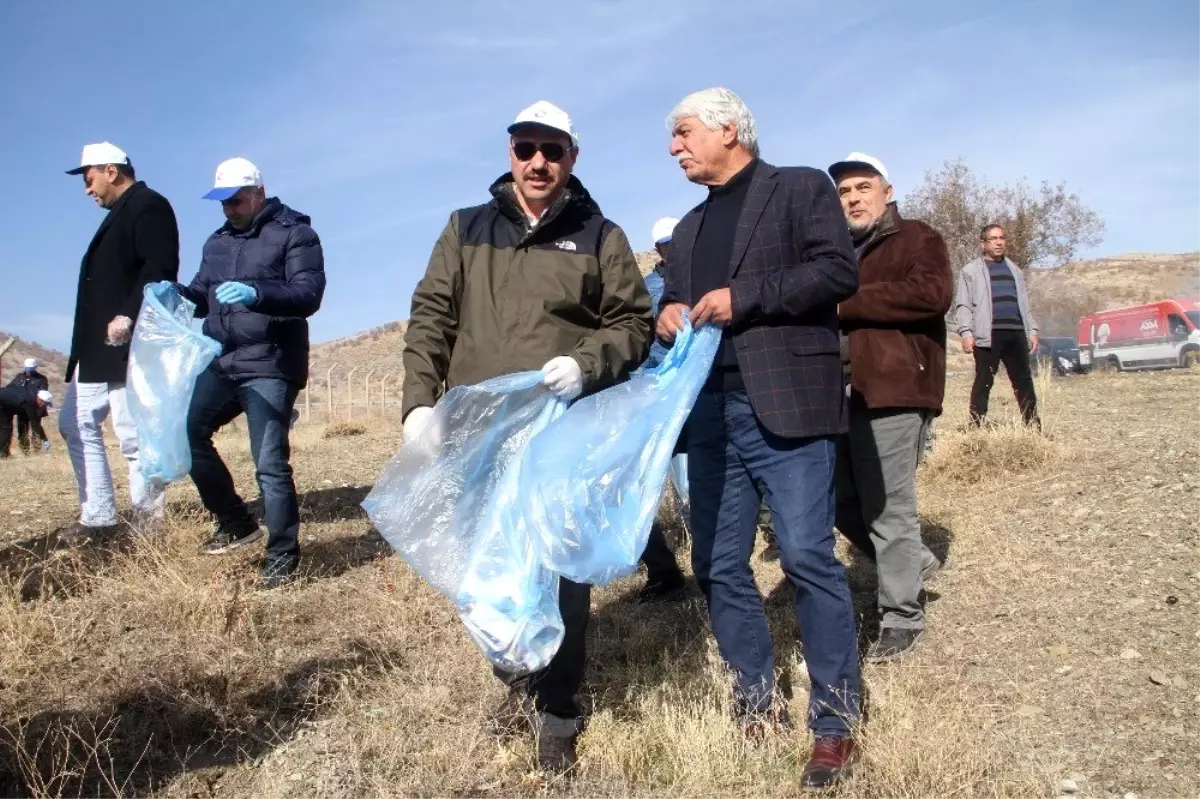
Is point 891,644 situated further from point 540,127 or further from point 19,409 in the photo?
point 19,409

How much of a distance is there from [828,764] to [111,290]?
4663mm

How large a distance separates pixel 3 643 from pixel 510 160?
2.53 meters

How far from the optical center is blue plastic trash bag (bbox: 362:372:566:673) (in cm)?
271

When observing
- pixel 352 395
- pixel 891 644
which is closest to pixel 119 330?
pixel 891 644

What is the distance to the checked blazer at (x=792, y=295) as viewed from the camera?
2.86 meters

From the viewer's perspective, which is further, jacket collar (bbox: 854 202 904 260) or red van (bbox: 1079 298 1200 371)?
red van (bbox: 1079 298 1200 371)

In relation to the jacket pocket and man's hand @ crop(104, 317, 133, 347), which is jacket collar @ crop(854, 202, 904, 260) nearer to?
the jacket pocket

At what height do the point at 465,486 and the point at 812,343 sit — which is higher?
the point at 812,343

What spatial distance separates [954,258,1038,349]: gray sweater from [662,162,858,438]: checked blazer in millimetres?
5015

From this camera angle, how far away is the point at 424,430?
9.35 feet

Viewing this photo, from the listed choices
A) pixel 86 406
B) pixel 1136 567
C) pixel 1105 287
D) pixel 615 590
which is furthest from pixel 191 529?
pixel 1105 287

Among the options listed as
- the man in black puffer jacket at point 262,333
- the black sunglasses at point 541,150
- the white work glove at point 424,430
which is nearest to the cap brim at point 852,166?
the black sunglasses at point 541,150

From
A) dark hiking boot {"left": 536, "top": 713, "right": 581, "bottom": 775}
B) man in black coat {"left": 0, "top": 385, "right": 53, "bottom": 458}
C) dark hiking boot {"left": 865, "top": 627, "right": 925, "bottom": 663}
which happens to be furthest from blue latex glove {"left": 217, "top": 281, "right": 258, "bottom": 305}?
man in black coat {"left": 0, "top": 385, "right": 53, "bottom": 458}

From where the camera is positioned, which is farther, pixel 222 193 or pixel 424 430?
pixel 222 193
